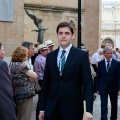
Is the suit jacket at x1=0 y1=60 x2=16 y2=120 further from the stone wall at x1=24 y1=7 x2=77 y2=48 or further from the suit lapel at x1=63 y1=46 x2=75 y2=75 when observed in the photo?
the stone wall at x1=24 y1=7 x2=77 y2=48

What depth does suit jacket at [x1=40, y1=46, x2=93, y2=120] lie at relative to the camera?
16.9 ft

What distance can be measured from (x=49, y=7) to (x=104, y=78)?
52.7 feet

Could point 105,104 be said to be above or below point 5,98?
below

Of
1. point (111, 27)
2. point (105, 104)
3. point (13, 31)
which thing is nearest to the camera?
point (105, 104)

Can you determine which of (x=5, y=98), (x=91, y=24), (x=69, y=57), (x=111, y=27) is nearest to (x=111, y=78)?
(x=69, y=57)

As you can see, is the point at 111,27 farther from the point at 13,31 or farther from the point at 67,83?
the point at 67,83

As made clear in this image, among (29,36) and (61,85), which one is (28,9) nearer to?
(29,36)

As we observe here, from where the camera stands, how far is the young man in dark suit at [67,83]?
516 cm


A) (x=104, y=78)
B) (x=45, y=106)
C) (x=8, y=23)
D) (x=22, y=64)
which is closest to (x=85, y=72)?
(x=45, y=106)

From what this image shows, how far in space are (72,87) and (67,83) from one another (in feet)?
0.26

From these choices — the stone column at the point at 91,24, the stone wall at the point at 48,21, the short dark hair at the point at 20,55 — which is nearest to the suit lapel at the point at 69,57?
the short dark hair at the point at 20,55

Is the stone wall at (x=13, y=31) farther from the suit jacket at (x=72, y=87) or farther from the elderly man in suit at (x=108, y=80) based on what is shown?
the suit jacket at (x=72, y=87)

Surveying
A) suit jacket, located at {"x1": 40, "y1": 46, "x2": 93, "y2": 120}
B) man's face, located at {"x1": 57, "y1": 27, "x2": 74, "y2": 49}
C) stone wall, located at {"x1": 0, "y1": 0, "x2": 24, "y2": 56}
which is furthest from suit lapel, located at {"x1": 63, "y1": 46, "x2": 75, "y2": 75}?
stone wall, located at {"x1": 0, "y1": 0, "x2": 24, "y2": 56}

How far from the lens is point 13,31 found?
13.2 metres
